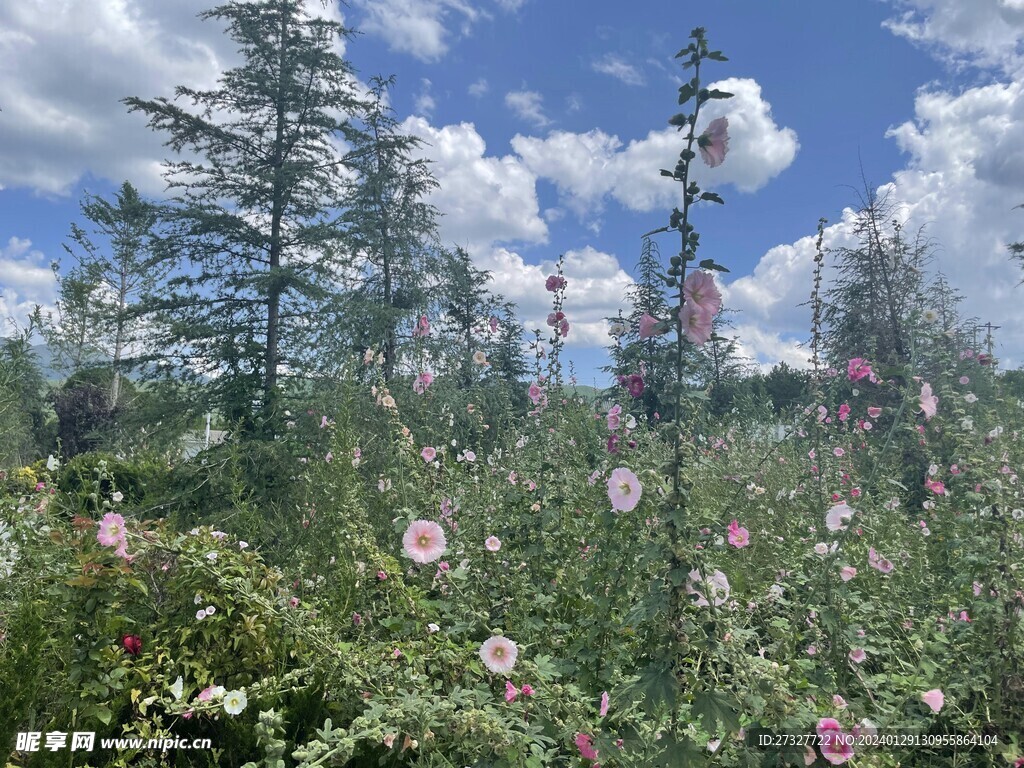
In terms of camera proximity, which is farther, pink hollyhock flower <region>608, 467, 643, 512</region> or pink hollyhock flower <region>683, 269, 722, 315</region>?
pink hollyhock flower <region>608, 467, 643, 512</region>

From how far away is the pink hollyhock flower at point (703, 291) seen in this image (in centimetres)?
147

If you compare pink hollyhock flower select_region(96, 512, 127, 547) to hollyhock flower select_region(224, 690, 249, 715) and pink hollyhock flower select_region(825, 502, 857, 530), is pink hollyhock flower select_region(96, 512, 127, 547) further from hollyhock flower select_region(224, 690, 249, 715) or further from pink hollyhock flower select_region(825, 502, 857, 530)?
pink hollyhock flower select_region(825, 502, 857, 530)

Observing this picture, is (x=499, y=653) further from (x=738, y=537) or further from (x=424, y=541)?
(x=738, y=537)

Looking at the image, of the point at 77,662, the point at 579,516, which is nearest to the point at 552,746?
the point at 579,516

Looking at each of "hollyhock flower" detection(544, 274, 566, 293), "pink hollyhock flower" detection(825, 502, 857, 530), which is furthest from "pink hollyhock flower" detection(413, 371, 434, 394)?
"pink hollyhock flower" detection(825, 502, 857, 530)

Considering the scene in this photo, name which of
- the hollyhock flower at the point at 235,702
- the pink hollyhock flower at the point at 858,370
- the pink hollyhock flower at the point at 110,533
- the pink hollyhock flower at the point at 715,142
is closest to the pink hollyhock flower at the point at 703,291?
the pink hollyhock flower at the point at 715,142

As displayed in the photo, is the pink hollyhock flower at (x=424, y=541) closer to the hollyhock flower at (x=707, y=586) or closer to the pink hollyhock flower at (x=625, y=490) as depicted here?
the pink hollyhock flower at (x=625, y=490)

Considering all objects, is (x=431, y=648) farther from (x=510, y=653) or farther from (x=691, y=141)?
(x=691, y=141)

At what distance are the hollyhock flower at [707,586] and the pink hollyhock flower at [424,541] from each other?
40.6 inches

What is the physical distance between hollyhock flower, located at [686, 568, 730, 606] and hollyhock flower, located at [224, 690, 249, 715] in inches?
57.4

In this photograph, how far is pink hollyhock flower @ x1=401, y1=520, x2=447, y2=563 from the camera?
2.19 m

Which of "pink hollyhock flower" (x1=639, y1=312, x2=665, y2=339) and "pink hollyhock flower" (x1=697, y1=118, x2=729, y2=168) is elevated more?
"pink hollyhock flower" (x1=697, y1=118, x2=729, y2=168)

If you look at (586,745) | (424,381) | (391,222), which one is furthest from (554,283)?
(391,222)

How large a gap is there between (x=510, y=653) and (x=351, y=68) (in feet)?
34.8
